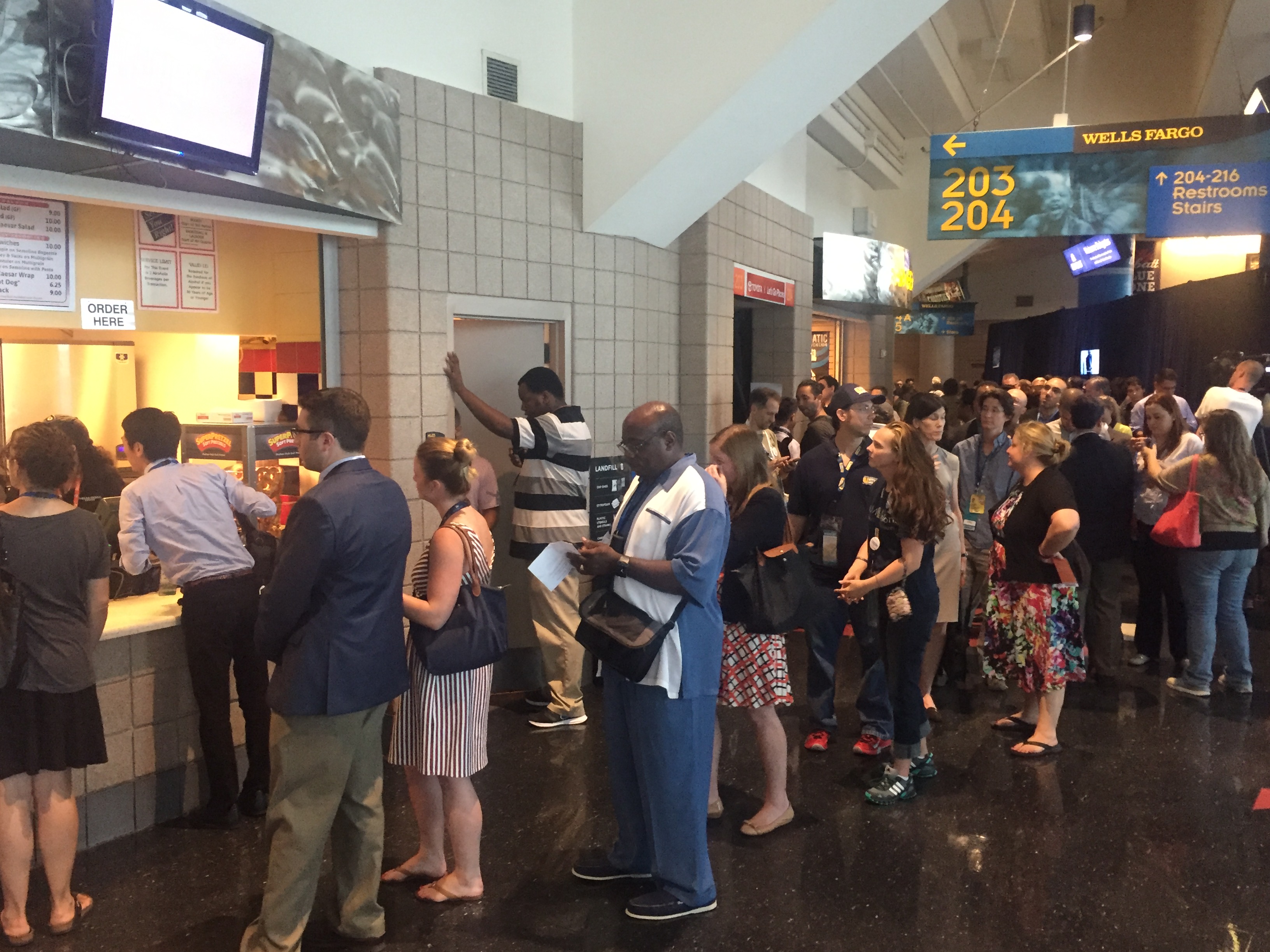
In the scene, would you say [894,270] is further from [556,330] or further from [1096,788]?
[1096,788]

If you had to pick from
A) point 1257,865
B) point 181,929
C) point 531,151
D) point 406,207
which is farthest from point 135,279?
point 1257,865

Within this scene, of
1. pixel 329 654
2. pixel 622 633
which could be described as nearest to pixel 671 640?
pixel 622 633

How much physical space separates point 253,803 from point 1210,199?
7.99 m

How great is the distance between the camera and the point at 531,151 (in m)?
5.41

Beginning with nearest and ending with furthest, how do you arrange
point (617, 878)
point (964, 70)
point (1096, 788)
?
point (617, 878) → point (1096, 788) → point (964, 70)

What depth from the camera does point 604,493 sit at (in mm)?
5297

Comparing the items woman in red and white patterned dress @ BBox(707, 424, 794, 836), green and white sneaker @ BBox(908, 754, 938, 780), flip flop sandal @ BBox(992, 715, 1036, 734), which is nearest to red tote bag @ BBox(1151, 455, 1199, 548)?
flip flop sandal @ BBox(992, 715, 1036, 734)

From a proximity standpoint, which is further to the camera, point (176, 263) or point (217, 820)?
point (176, 263)

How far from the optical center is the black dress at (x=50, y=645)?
2.96 metres

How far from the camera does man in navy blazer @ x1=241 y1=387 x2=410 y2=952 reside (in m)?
2.71

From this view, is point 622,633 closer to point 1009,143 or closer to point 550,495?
point 550,495

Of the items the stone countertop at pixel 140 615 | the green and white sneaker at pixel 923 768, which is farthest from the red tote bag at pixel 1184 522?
the stone countertop at pixel 140 615

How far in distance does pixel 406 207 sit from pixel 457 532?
2.25m

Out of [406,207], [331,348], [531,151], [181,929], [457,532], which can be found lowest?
[181,929]
